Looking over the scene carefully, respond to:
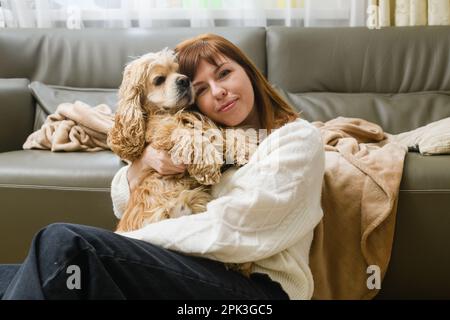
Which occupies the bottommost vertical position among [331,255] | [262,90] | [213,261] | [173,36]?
[331,255]

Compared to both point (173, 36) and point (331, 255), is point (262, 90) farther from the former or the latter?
point (173, 36)

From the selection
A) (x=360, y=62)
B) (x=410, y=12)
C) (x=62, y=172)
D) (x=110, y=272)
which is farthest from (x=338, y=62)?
(x=110, y=272)

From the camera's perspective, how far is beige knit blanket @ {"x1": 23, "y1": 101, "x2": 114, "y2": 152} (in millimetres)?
1782

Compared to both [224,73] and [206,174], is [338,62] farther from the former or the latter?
[206,174]

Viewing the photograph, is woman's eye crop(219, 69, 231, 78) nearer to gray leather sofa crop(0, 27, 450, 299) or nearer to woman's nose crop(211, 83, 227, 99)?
woman's nose crop(211, 83, 227, 99)

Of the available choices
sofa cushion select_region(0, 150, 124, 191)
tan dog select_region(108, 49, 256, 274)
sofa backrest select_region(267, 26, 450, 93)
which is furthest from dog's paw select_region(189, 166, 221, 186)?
sofa backrest select_region(267, 26, 450, 93)

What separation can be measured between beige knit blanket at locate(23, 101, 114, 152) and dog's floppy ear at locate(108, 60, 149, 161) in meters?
0.56

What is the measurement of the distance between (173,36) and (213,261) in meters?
1.46

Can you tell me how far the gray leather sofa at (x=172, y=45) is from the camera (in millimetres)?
1507

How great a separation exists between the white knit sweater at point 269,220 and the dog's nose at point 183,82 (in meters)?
0.30

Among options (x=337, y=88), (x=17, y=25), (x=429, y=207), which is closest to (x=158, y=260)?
(x=429, y=207)

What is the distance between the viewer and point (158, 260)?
33.9 inches

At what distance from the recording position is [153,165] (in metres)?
1.17

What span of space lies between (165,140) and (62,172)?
541 millimetres
